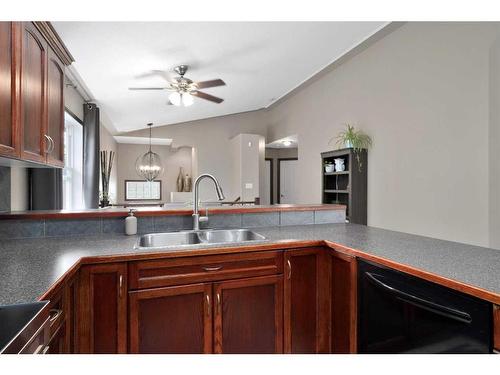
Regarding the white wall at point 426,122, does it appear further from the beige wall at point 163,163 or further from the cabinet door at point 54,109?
the beige wall at point 163,163

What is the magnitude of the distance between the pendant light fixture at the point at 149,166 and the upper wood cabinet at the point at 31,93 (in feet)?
17.3

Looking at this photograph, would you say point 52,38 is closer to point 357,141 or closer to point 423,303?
point 423,303

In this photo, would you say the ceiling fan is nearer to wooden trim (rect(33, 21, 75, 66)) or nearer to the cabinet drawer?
wooden trim (rect(33, 21, 75, 66))

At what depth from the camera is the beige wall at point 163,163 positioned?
7195mm

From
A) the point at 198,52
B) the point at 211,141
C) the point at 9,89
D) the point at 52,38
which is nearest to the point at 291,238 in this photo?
the point at 9,89

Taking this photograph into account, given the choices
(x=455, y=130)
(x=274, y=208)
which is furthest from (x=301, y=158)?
(x=274, y=208)

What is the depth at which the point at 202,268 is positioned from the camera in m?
1.43

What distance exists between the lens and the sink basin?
185 centimetres

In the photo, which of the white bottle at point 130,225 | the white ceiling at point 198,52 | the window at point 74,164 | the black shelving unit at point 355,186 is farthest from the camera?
the black shelving unit at point 355,186

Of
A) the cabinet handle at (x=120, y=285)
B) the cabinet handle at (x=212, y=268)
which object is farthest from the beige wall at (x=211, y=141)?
the cabinet handle at (x=120, y=285)

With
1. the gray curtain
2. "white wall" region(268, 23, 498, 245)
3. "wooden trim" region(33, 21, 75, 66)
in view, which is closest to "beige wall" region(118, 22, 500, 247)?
"white wall" region(268, 23, 498, 245)

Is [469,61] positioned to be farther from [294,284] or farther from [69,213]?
[69,213]

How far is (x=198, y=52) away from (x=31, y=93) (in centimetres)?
185

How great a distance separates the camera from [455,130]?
269cm
